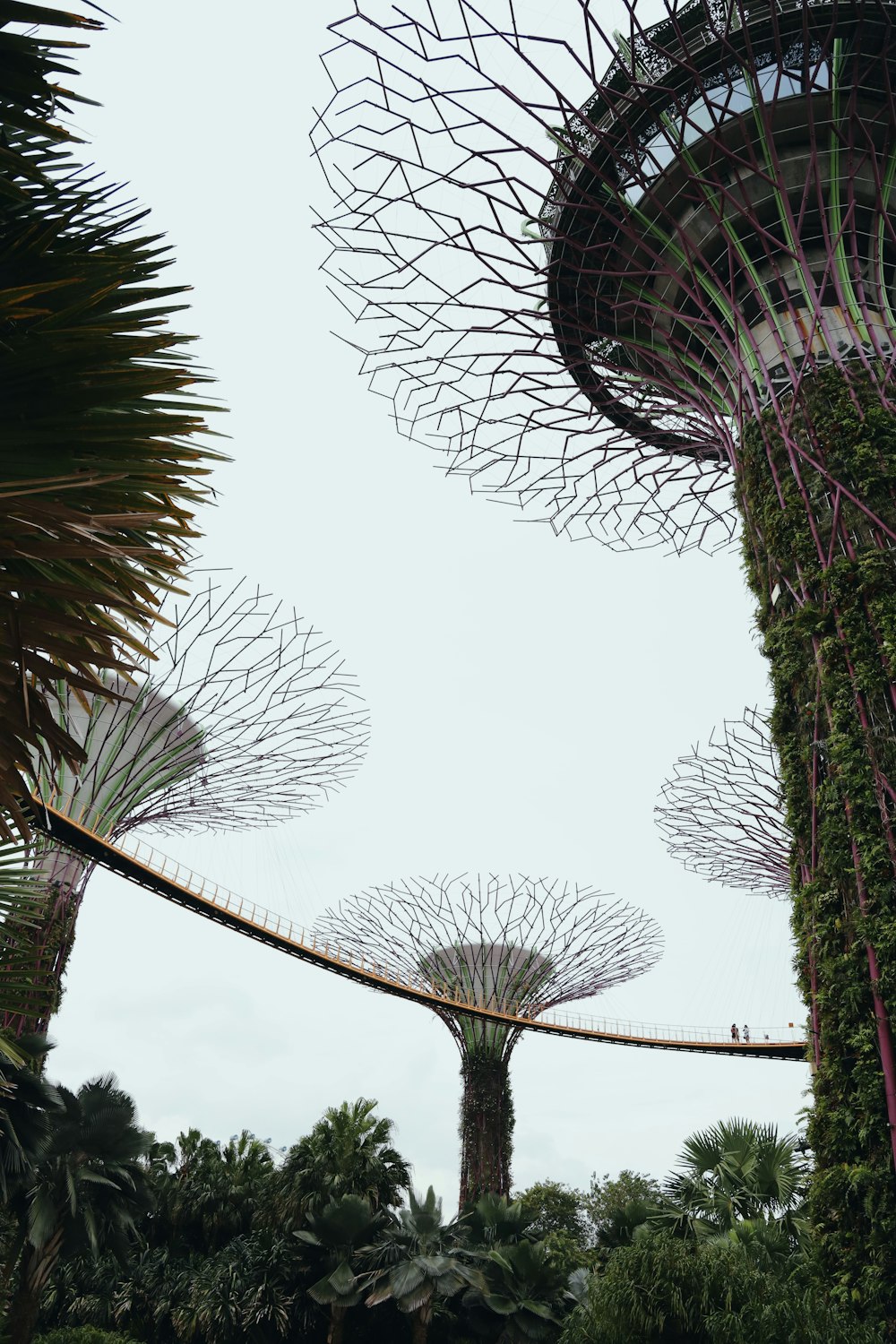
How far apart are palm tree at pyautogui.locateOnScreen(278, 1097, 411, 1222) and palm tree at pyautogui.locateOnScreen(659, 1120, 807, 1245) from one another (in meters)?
6.13

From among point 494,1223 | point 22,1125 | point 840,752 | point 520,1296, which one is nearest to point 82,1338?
point 494,1223

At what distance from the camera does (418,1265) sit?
1684 cm

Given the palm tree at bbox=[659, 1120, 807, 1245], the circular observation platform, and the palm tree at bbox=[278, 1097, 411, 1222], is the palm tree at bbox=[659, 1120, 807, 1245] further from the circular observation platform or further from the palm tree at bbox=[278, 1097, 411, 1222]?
the circular observation platform

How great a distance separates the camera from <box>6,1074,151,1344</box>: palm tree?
14820 millimetres

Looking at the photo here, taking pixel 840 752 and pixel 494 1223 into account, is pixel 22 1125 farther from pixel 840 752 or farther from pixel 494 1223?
pixel 840 752

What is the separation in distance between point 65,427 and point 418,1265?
17.7 meters

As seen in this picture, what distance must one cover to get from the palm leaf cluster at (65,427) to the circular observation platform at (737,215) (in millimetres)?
8048

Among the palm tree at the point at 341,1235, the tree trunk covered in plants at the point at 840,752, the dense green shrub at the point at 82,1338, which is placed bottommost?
the dense green shrub at the point at 82,1338

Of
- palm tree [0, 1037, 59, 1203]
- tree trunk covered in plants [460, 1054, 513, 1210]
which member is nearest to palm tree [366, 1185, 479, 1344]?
palm tree [0, 1037, 59, 1203]

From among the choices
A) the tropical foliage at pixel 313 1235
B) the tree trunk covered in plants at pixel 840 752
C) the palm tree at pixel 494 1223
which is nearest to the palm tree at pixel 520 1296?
the tropical foliage at pixel 313 1235

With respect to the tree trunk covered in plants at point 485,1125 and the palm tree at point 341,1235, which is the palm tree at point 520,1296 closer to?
the palm tree at point 341,1235

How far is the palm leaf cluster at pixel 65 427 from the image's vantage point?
2.62 metres

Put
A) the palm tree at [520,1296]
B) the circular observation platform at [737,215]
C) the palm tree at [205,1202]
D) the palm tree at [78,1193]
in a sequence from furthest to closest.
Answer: the palm tree at [205,1202] < the palm tree at [520,1296] < the palm tree at [78,1193] < the circular observation platform at [737,215]

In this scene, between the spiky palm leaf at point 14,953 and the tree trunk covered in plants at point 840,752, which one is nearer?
the spiky palm leaf at point 14,953
